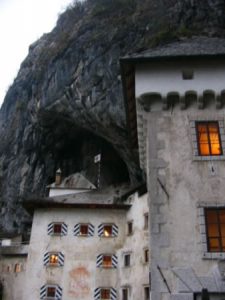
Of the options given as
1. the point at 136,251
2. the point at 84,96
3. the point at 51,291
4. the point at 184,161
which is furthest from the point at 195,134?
the point at 84,96

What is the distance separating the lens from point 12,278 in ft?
104

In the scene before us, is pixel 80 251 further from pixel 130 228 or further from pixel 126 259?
pixel 130 228

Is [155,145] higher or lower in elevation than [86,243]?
lower

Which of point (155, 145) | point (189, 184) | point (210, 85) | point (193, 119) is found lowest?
point (189, 184)

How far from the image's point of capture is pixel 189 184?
12008 millimetres

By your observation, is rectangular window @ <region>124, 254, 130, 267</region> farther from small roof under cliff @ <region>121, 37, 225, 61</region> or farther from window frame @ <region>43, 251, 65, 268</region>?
small roof under cliff @ <region>121, 37, 225, 61</region>

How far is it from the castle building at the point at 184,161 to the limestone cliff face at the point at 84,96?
1763 centimetres

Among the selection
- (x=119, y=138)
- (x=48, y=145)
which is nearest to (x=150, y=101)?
(x=119, y=138)

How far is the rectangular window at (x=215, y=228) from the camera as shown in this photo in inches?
436

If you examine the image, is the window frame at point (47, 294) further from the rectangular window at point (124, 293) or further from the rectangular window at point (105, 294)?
the rectangular window at point (124, 293)

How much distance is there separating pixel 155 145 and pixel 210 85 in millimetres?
2990

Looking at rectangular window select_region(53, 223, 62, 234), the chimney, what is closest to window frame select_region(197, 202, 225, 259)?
rectangular window select_region(53, 223, 62, 234)

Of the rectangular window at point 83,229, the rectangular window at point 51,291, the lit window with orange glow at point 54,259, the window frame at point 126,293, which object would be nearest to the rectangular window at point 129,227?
the rectangular window at point 83,229

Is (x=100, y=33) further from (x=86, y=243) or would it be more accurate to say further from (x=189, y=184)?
(x=189, y=184)
